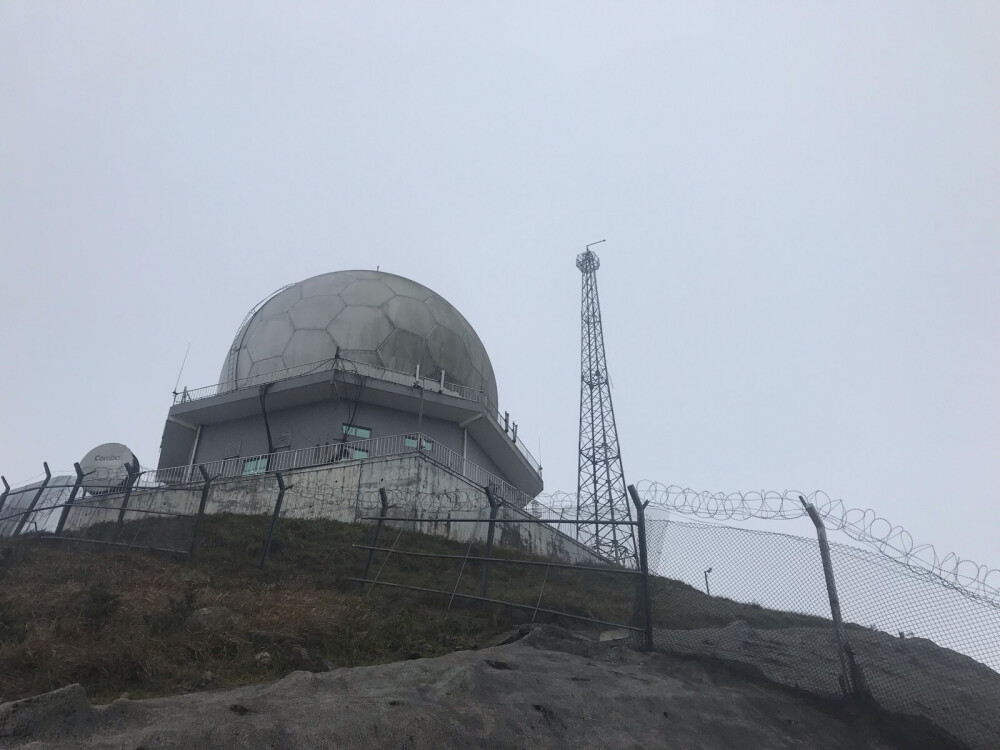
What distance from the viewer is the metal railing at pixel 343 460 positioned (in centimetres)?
2198

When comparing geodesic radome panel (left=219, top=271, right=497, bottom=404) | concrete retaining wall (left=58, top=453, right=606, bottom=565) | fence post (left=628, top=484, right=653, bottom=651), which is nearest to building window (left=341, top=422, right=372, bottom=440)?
geodesic radome panel (left=219, top=271, right=497, bottom=404)

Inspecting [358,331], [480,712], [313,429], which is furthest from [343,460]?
[480,712]

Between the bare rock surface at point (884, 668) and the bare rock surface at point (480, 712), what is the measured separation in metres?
0.22

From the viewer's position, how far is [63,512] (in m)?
15.2

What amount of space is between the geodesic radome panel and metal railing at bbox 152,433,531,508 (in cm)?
329

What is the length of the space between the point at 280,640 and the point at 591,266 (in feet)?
112

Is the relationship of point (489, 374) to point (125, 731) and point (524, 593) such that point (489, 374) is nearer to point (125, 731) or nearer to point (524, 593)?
point (524, 593)

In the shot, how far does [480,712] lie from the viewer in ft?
17.9

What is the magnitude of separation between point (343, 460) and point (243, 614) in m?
12.8

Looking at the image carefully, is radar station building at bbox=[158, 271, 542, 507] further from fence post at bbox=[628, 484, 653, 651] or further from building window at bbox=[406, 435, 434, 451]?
fence post at bbox=[628, 484, 653, 651]

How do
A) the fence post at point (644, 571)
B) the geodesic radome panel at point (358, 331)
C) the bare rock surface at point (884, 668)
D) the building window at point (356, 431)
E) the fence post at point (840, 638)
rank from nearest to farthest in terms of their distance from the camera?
the bare rock surface at point (884, 668), the fence post at point (840, 638), the fence post at point (644, 571), the building window at point (356, 431), the geodesic radome panel at point (358, 331)

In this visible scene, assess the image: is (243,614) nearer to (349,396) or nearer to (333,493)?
(333,493)

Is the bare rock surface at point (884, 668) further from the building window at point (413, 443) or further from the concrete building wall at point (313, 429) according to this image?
the concrete building wall at point (313, 429)

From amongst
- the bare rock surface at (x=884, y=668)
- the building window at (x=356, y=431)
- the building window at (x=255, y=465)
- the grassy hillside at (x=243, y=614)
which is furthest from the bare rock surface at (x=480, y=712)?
the building window at (x=255, y=465)
